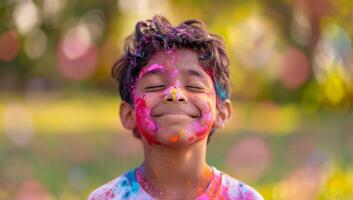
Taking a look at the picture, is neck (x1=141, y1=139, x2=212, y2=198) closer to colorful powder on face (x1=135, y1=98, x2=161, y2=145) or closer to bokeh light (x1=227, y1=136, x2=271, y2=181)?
colorful powder on face (x1=135, y1=98, x2=161, y2=145)

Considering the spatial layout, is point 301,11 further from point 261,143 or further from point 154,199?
point 154,199

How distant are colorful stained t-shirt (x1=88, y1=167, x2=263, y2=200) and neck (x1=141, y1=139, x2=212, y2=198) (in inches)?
1.3

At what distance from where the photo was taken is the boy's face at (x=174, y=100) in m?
3.61

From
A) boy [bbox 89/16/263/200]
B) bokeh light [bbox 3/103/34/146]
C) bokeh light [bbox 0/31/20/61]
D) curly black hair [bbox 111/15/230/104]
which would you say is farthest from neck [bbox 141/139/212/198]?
bokeh light [bbox 3/103/34/146]

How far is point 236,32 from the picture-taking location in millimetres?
24359

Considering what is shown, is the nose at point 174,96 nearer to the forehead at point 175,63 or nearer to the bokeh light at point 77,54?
the forehead at point 175,63

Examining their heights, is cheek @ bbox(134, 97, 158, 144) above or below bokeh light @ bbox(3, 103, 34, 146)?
below

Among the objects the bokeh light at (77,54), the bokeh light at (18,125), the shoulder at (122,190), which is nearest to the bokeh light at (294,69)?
the bokeh light at (77,54)

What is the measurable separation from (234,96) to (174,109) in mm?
19364

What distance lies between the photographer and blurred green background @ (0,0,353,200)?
9180 mm

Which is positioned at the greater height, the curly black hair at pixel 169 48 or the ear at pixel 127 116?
the curly black hair at pixel 169 48

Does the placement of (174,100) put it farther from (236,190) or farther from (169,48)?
(236,190)

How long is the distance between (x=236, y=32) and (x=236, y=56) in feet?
2.03

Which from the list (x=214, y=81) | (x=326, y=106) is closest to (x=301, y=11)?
(x=326, y=106)
